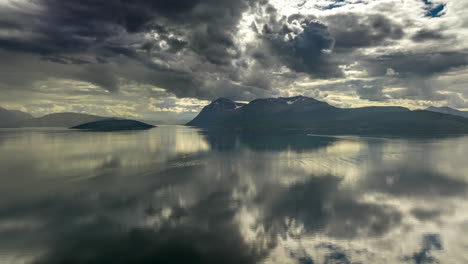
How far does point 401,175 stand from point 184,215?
7127 centimetres

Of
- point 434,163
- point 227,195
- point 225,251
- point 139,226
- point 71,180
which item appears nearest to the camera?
point 225,251

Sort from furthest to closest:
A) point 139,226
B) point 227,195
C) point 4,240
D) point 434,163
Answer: point 434,163
point 227,195
point 139,226
point 4,240

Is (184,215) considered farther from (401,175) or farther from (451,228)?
(401,175)

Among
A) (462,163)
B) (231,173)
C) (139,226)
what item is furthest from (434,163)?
(139,226)

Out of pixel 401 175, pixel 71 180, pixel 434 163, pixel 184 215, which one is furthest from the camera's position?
pixel 434 163

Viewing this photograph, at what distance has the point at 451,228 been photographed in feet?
122

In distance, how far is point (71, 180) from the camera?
64438 mm

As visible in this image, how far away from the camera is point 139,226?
3619 cm

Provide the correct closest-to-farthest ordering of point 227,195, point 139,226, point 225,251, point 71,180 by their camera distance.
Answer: point 225,251 → point 139,226 → point 227,195 → point 71,180

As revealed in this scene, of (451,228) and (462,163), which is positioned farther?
(462,163)

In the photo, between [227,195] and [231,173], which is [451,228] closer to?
[227,195]

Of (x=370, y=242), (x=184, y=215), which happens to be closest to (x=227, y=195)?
(x=184, y=215)

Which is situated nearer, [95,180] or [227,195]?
[227,195]

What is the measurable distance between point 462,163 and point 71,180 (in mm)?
145364
